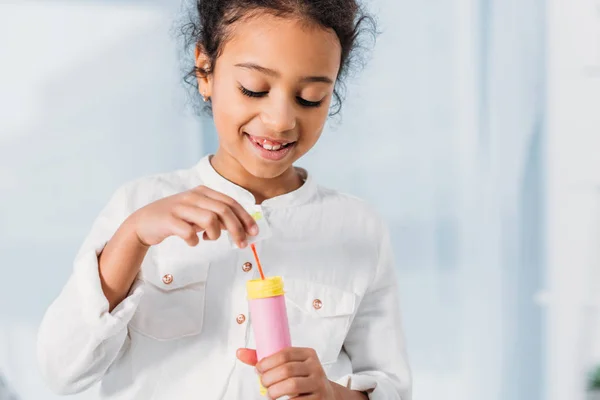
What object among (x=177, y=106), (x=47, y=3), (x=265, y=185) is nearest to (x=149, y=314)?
(x=265, y=185)

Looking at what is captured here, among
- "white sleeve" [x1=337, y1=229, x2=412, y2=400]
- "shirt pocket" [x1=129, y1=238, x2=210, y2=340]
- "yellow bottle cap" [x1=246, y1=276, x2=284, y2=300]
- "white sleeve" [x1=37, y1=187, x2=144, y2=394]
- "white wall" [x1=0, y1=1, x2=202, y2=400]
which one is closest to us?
"yellow bottle cap" [x1=246, y1=276, x2=284, y2=300]

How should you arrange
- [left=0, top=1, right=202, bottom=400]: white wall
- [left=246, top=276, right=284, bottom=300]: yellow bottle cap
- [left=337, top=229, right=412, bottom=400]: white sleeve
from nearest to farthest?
[left=246, top=276, right=284, bottom=300]: yellow bottle cap → [left=337, top=229, right=412, bottom=400]: white sleeve → [left=0, top=1, right=202, bottom=400]: white wall

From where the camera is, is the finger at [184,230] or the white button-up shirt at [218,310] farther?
the white button-up shirt at [218,310]

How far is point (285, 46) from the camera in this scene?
1.04 m

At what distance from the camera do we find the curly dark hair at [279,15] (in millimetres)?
1075

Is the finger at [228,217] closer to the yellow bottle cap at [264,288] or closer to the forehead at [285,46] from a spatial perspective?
the yellow bottle cap at [264,288]

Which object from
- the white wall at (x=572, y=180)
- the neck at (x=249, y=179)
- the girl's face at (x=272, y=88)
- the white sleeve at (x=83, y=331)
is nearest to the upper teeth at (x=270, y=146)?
the girl's face at (x=272, y=88)

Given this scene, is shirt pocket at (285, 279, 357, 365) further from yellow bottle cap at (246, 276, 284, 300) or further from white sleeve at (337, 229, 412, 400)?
yellow bottle cap at (246, 276, 284, 300)

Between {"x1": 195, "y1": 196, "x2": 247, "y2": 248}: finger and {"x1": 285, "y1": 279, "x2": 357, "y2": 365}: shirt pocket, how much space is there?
0.25 metres

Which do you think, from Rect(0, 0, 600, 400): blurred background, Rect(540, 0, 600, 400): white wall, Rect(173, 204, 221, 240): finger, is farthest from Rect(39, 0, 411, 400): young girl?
Rect(540, 0, 600, 400): white wall

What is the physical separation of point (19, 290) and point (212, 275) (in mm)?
1213

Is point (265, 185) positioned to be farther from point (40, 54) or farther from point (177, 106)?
point (40, 54)

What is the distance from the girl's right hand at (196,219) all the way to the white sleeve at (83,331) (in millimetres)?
98

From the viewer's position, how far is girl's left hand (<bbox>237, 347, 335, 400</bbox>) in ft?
2.98
